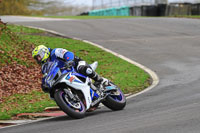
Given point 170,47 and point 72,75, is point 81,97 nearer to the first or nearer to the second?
point 72,75

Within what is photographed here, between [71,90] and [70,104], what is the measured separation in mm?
415

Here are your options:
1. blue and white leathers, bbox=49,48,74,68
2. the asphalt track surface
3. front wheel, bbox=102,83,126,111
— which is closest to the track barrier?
the asphalt track surface

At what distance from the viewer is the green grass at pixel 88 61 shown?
12.0 meters

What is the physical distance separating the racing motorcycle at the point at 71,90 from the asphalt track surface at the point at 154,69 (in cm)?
27

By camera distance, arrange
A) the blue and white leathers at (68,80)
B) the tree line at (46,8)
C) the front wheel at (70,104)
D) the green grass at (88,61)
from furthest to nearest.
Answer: the tree line at (46,8), the green grass at (88,61), the blue and white leathers at (68,80), the front wheel at (70,104)

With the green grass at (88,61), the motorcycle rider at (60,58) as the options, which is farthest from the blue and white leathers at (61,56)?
the green grass at (88,61)

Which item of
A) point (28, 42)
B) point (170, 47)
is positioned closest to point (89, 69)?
point (28, 42)

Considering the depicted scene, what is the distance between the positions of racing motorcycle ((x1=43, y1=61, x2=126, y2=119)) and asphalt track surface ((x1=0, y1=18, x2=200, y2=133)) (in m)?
0.27

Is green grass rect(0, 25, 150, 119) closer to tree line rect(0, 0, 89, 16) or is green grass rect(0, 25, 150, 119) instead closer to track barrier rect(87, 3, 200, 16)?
track barrier rect(87, 3, 200, 16)

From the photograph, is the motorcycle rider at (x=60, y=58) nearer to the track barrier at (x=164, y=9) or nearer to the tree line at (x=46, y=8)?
the track barrier at (x=164, y=9)

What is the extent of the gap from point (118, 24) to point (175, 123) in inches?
904

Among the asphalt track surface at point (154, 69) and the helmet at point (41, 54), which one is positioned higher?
the helmet at point (41, 54)

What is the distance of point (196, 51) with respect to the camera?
21.2 m

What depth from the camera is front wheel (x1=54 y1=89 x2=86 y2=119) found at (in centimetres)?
924
